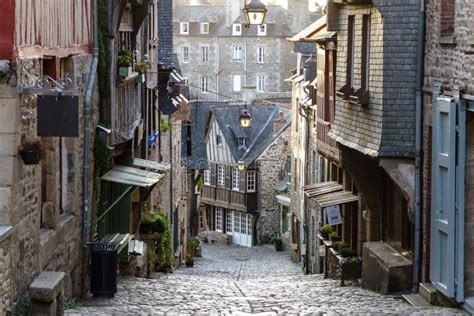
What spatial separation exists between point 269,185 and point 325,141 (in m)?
25.5

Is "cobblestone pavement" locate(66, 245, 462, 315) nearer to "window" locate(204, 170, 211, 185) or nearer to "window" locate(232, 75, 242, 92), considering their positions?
"window" locate(204, 170, 211, 185)

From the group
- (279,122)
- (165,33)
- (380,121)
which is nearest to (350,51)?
(380,121)

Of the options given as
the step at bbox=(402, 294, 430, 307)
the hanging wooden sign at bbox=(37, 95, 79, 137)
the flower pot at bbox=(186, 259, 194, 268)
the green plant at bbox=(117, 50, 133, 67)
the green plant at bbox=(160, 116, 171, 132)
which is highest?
the green plant at bbox=(117, 50, 133, 67)

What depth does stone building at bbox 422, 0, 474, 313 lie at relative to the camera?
13812 millimetres

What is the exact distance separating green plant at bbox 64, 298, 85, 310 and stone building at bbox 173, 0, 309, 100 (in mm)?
67908

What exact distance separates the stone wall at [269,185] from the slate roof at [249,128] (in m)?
1.22

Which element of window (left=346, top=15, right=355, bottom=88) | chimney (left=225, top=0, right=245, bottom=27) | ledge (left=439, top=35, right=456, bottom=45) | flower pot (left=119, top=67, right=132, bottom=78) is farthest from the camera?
chimney (left=225, top=0, right=245, bottom=27)

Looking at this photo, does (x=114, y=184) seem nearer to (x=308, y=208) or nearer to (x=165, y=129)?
(x=165, y=129)

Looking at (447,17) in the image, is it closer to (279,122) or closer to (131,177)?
(131,177)

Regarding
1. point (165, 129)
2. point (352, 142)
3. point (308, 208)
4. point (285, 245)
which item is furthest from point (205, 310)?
point (285, 245)

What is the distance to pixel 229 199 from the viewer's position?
180ft

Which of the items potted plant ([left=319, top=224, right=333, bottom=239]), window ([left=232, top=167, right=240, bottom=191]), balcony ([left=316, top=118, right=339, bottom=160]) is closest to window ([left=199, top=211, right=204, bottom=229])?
window ([left=232, top=167, right=240, bottom=191])

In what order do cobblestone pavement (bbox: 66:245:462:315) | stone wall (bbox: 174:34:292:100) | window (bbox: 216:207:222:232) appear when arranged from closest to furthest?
cobblestone pavement (bbox: 66:245:462:315) → window (bbox: 216:207:222:232) → stone wall (bbox: 174:34:292:100)

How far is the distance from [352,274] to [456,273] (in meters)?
7.04
